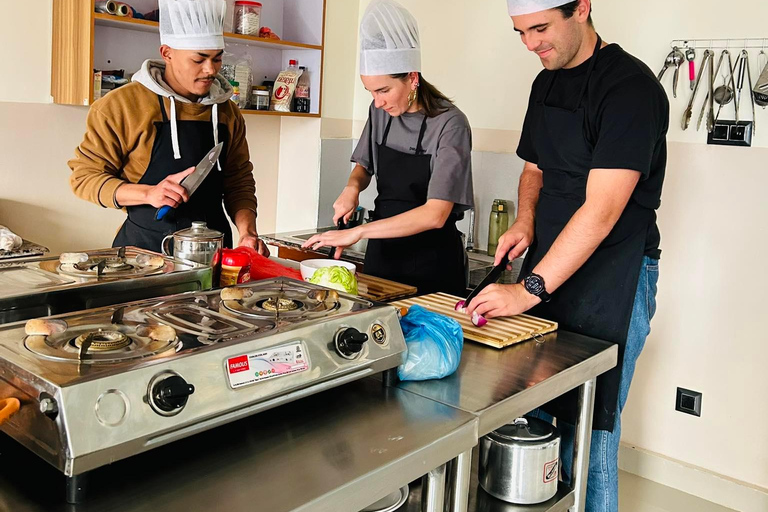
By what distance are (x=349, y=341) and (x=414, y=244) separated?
142cm

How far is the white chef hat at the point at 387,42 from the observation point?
96.9 inches

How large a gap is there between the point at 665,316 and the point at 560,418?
155cm

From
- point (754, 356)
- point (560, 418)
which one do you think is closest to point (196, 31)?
point (560, 418)

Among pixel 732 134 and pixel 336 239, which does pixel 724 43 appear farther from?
pixel 336 239

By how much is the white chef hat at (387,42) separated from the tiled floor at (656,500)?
1.96 metres

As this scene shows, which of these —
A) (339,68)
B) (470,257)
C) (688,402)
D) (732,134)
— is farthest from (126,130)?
(688,402)

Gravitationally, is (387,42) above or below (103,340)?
above

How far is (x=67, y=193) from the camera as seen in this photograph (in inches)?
136

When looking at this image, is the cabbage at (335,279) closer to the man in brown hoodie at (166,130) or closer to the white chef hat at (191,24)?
the man in brown hoodie at (166,130)

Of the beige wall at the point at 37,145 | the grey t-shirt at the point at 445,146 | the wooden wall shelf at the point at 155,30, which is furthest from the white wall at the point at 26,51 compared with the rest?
the grey t-shirt at the point at 445,146

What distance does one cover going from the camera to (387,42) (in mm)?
2447

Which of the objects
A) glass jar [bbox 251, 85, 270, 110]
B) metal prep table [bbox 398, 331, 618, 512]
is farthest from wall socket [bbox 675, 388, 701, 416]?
glass jar [bbox 251, 85, 270, 110]

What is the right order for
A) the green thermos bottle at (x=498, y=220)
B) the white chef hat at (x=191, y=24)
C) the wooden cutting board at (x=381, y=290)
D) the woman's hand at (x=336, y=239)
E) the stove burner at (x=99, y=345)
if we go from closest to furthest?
the stove burner at (x=99, y=345), the wooden cutting board at (x=381, y=290), the woman's hand at (x=336, y=239), the white chef hat at (x=191, y=24), the green thermos bottle at (x=498, y=220)

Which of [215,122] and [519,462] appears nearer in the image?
[519,462]
